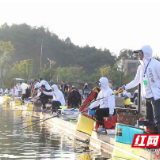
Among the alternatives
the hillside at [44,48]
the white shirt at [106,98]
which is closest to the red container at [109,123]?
the white shirt at [106,98]

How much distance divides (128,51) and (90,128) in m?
80.8

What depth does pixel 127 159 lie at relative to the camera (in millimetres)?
10570

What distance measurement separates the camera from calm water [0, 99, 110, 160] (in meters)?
11.2

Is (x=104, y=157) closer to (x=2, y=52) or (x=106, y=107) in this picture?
(x=106, y=107)

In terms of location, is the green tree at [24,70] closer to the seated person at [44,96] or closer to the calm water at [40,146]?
the seated person at [44,96]

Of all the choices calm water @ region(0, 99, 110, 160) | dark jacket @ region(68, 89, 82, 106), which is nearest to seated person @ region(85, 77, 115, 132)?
calm water @ region(0, 99, 110, 160)

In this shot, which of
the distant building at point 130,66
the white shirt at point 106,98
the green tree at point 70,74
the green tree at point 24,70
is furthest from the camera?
the green tree at point 70,74

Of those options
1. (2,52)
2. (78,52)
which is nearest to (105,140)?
(2,52)

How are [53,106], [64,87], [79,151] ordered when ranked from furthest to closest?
1. [64,87]
2. [53,106]
3. [79,151]

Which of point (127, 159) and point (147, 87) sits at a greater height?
point (147, 87)

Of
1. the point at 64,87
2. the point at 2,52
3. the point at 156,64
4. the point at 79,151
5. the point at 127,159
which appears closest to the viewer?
the point at 156,64

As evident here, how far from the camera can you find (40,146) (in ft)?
41.8

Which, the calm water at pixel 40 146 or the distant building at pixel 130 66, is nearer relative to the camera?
the calm water at pixel 40 146

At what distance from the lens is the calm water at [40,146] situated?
1123cm
